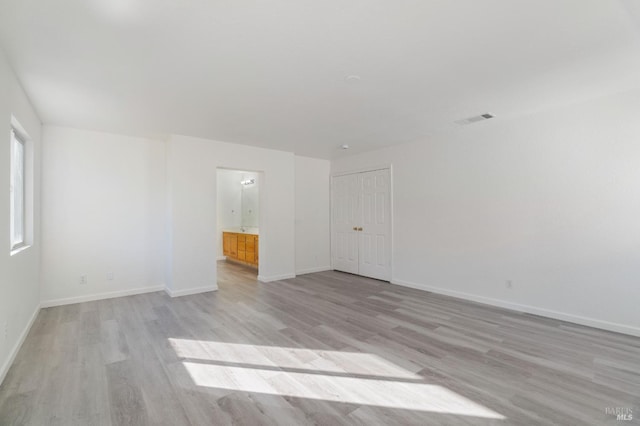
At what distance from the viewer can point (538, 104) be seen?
11.1ft

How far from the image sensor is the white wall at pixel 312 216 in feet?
20.3

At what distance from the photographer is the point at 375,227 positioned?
5.68 m

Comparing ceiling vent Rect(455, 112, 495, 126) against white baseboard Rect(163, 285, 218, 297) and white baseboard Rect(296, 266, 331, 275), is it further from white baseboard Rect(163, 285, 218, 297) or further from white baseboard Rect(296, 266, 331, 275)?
white baseboard Rect(163, 285, 218, 297)

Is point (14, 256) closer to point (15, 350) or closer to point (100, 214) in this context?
point (15, 350)

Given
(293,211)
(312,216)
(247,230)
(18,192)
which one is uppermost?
(18,192)

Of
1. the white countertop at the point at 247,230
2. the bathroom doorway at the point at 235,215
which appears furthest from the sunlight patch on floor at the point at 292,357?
the white countertop at the point at 247,230

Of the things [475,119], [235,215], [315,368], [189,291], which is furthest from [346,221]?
[315,368]

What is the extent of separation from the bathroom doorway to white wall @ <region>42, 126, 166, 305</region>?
7.74 ft

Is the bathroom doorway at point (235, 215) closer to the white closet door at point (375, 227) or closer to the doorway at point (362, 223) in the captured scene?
the doorway at point (362, 223)

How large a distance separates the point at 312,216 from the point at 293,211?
624mm

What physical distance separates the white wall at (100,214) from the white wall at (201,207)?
45 centimetres

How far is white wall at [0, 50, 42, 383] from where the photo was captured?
2258 mm

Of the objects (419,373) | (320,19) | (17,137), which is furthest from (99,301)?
(320,19)

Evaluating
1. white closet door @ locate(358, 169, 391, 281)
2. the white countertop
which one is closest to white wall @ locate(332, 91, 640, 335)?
white closet door @ locate(358, 169, 391, 281)
